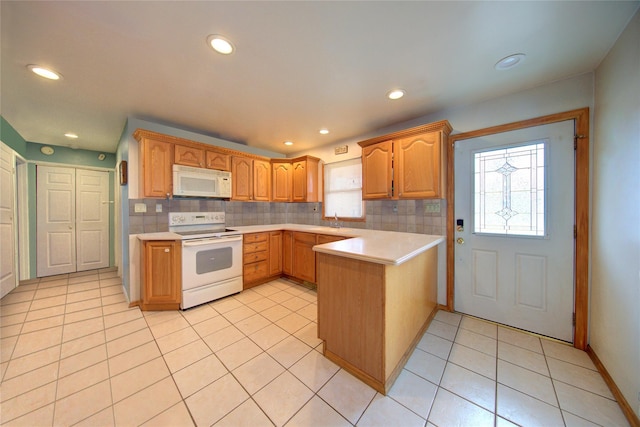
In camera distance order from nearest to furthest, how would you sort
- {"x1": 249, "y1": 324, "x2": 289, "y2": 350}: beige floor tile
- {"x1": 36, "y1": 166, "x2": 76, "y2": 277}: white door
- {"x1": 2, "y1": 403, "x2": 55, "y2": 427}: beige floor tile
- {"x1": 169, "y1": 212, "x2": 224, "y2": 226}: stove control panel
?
{"x1": 2, "y1": 403, "x2": 55, "y2": 427}: beige floor tile → {"x1": 249, "y1": 324, "x2": 289, "y2": 350}: beige floor tile → {"x1": 169, "y1": 212, "x2": 224, "y2": 226}: stove control panel → {"x1": 36, "y1": 166, "x2": 76, "y2": 277}: white door

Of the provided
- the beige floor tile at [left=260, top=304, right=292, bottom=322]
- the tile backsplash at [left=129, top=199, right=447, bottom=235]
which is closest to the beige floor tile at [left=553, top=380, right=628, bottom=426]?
the tile backsplash at [left=129, top=199, right=447, bottom=235]

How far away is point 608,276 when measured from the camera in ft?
5.27

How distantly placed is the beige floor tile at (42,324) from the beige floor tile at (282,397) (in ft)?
8.24

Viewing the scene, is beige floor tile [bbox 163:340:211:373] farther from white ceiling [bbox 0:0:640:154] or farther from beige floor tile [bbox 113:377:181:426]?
white ceiling [bbox 0:0:640:154]

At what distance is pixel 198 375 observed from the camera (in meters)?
1.61

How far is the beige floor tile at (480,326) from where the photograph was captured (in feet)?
7.00

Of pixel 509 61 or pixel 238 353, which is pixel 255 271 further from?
pixel 509 61

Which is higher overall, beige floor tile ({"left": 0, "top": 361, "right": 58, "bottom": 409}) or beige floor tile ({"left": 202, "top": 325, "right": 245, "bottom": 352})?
beige floor tile ({"left": 0, "top": 361, "right": 58, "bottom": 409})

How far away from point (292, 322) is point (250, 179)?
2.43m

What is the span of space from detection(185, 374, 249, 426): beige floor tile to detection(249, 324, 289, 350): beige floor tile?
0.43 metres

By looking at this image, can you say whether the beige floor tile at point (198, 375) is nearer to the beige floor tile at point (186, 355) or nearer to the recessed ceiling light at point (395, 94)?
the beige floor tile at point (186, 355)

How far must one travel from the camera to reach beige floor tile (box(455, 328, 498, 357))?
6.20 ft

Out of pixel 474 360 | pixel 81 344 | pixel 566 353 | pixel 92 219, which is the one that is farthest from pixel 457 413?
pixel 92 219

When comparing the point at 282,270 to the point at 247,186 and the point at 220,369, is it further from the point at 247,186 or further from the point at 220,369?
the point at 220,369
